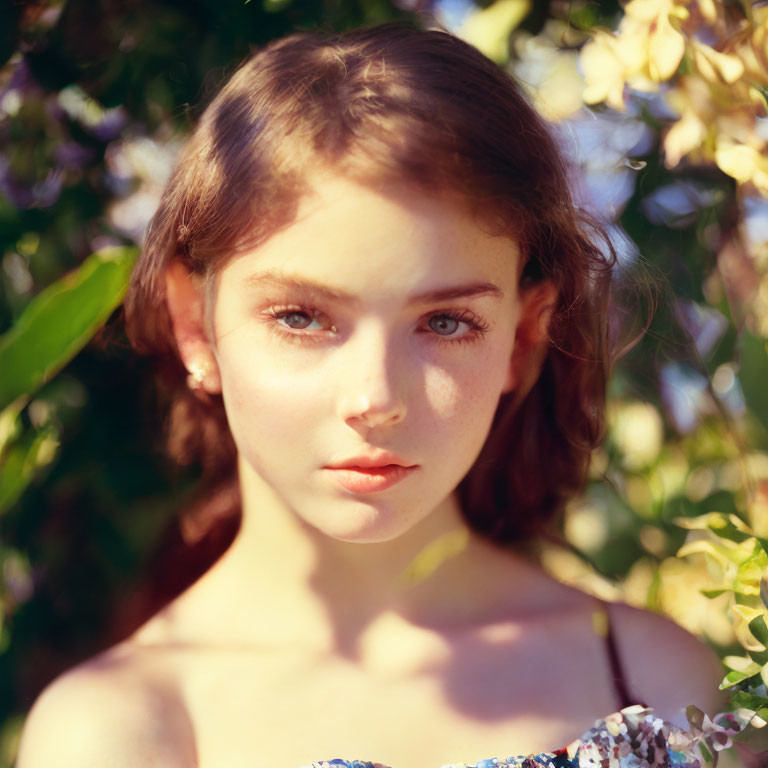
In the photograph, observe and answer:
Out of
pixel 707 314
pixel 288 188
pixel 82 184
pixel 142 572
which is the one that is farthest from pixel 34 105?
pixel 707 314

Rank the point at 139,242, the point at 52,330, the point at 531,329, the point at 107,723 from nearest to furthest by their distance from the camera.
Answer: the point at 52,330
the point at 107,723
the point at 531,329
the point at 139,242

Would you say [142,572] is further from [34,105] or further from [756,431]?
[756,431]

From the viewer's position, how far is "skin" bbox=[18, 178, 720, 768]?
3.48 ft

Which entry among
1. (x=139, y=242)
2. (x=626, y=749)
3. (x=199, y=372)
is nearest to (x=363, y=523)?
(x=199, y=372)

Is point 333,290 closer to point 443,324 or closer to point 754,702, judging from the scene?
point 443,324

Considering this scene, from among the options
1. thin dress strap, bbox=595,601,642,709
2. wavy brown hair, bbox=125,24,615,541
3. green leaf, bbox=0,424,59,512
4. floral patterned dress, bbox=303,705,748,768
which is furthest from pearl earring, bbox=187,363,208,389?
thin dress strap, bbox=595,601,642,709

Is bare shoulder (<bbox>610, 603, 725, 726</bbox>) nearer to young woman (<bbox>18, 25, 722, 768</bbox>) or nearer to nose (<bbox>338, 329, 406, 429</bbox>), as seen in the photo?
young woman (<bbox>18, 25, 722, 768</bbox>)

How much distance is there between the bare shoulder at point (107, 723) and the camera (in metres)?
1.13

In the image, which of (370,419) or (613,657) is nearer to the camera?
(370,419)

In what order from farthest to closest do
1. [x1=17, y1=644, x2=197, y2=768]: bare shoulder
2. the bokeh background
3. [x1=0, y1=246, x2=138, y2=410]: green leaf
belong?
1. the bokeh background
2. [x1=17, y1=644, x2=197, y2=768]: bare shoulder
3. [x1=0, y1=246, x2=138, y2=410]: green leaf

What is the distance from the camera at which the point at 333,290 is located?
1.05 meters

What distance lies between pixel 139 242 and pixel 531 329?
58 cm

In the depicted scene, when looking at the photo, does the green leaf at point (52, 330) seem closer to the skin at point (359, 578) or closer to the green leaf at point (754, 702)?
the skin at point (359, 578)

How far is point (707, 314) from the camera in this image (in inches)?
58.1
